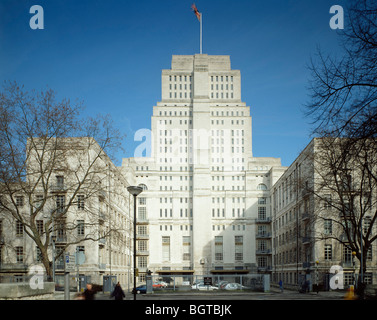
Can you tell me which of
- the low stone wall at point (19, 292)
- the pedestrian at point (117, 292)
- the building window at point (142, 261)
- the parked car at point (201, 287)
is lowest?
the building window at point (142, 261)

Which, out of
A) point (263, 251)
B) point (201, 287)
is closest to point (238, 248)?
point (263, 251)

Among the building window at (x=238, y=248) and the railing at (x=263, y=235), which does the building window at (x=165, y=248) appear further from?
the railing at (x=263, y=235)

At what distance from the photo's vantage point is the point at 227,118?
11162 centimetres

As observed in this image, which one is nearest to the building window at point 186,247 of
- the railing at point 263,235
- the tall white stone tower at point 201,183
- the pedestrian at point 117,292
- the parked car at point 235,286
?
the tall white stone tower at point 201,183

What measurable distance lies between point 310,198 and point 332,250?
24.1 ft

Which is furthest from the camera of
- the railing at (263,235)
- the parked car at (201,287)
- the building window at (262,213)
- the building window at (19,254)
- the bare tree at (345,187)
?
the building window at (262,213)

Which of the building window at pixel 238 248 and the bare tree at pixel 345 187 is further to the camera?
the building window at pixel 238 248

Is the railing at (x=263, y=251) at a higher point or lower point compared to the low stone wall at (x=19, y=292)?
lower

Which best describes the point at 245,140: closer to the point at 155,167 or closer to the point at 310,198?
the point at 155,167

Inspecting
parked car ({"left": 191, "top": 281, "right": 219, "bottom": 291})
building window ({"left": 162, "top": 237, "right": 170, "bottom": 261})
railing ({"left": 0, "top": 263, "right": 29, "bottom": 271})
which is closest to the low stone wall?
parked car ({"left": 191, "top": 281, "right": 219, "bottom": 291})

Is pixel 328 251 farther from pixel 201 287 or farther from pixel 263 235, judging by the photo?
pixel 263 235

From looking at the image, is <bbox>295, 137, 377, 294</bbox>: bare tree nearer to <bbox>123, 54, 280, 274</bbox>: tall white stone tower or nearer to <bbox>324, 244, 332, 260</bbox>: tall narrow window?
<bbox>324, 244, 332, 260</bbox>: tall narrow window

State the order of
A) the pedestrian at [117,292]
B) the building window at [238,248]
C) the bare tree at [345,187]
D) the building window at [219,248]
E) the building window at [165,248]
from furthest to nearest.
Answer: the building window at [219,248], the building window at [238,248], the building window at [165,248], the pedestrian at [117,292], the bare tree at [345,187]
